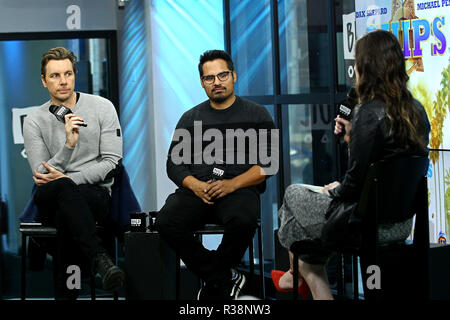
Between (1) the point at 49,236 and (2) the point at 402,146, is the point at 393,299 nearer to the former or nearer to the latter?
(2) the point at 402,146

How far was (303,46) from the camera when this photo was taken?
186 inches

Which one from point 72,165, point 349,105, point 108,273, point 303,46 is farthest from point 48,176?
point 303,46

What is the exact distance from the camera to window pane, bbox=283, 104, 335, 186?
14.7 feet

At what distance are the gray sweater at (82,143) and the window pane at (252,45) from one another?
5.10ft

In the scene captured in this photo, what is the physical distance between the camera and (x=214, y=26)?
5719mm

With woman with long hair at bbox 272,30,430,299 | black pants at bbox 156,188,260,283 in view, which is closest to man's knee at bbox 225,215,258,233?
black pants at bbox 156,188,260,283

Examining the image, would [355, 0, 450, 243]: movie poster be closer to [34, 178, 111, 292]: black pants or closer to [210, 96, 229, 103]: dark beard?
[210, 96, 229, 103]: dark beard

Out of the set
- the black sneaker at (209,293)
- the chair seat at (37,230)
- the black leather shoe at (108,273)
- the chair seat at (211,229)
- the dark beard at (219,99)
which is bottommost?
the black sneaker at (209,293)

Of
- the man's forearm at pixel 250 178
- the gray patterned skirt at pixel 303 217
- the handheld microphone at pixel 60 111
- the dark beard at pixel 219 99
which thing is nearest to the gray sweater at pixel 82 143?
the handheld microphone at pixel 60 111

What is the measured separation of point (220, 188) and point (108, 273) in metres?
0.68

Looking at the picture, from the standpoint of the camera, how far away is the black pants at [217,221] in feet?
11.6

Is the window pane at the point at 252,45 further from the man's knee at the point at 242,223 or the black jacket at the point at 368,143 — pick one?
the black jacket at the point at 368,143

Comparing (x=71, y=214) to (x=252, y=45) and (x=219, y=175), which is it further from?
(x=252, y=45)

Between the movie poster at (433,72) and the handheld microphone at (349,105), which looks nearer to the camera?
the handheld microphone at (349,105)
